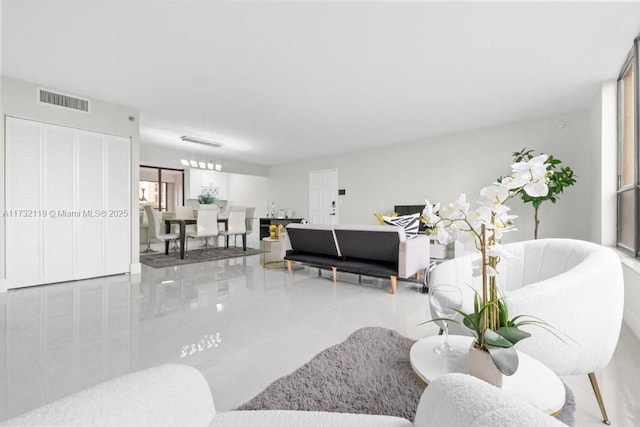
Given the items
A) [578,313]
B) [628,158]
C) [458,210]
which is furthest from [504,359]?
[628,158]

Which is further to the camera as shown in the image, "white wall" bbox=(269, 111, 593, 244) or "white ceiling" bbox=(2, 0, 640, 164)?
"white wall" bbox=(269, 111, 593, 244)

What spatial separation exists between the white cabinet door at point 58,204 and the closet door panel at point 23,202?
0.06m

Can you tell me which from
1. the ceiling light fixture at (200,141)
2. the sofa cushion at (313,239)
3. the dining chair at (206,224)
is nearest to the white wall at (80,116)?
the ceiling light fixture at (200,141)

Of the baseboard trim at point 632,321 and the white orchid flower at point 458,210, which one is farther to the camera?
the baseboard trim at point 632,321

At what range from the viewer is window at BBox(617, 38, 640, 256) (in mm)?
2645

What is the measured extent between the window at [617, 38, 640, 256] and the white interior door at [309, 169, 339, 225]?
552 cm

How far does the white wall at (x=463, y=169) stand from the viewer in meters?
4.59

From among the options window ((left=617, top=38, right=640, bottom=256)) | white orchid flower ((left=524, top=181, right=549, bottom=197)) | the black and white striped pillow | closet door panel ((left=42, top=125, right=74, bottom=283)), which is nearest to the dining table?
closet door panel ((left=42, top=125, right=74, bottom=283))

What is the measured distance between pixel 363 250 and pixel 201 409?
3185 mm

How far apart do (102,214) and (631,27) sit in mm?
6463

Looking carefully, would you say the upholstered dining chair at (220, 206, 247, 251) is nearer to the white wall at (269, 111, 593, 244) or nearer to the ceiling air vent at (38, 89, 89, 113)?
the white wall at (269, 111, 593, 244)

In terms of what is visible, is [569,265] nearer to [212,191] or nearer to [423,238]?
[423,238]

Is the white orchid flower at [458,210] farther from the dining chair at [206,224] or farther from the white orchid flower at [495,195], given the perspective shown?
the dining chair at [206,224]

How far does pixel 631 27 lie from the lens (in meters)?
2.44
